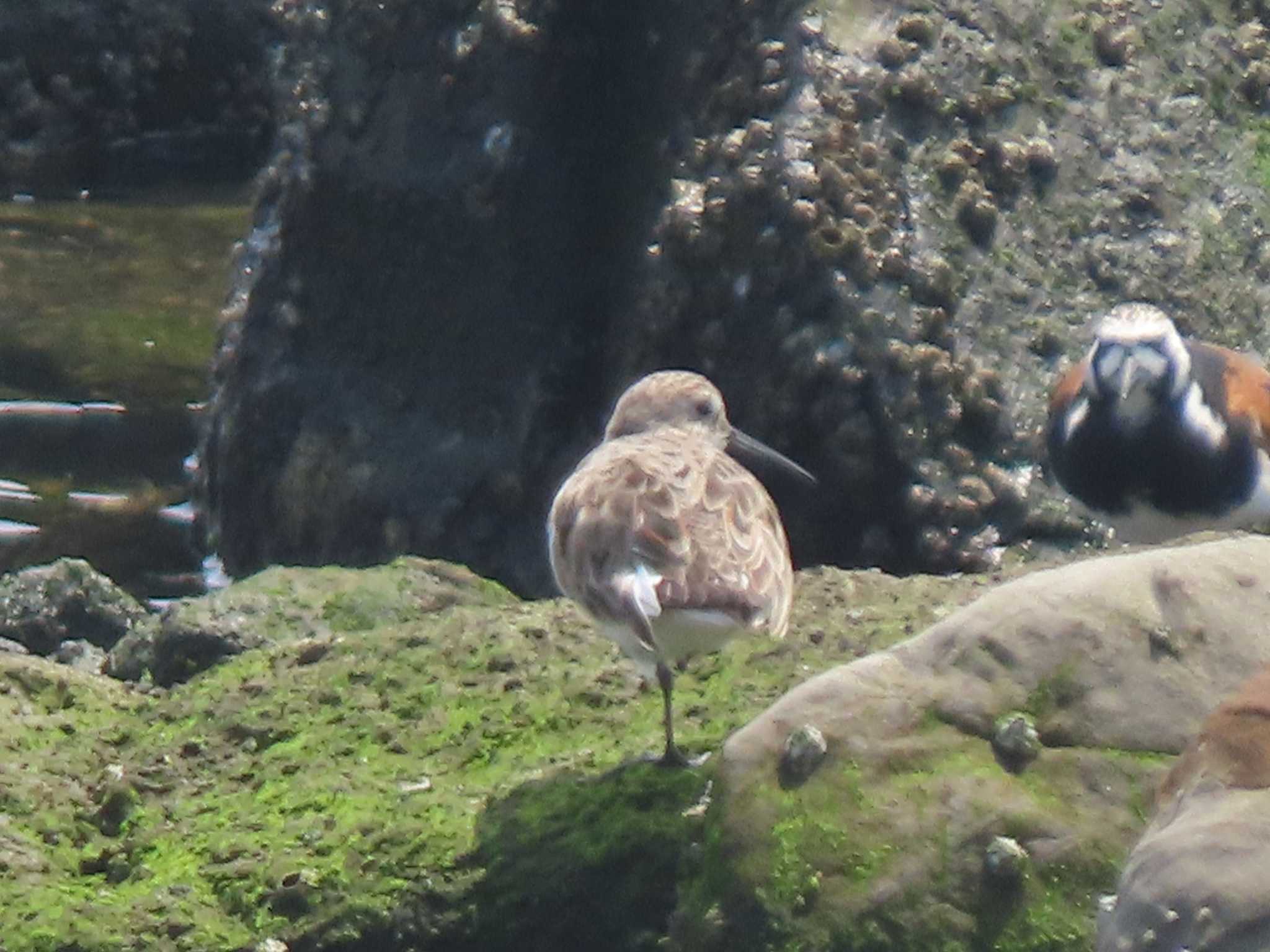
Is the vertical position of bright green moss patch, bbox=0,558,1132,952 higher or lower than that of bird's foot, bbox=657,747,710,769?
lower

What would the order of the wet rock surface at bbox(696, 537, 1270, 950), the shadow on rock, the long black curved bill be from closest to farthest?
the wet rock surface at bbox(696, 537, 1270, 950) < the shadow on rock < the long black curved bill

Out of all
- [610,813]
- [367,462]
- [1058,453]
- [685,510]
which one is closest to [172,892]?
[610,813]

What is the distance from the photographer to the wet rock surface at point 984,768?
10.1ft

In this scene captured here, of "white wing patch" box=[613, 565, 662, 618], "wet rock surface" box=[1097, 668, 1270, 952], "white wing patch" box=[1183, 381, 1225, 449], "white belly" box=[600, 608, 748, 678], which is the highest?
"wet rock surface" box=[1097, 668, 1270, 952]

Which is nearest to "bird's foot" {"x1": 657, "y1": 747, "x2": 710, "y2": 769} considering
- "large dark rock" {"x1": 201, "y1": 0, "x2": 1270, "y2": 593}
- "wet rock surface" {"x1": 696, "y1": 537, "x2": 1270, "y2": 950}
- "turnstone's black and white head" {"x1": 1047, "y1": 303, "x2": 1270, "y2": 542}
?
"wet rock surface" {"x1": 696, "y1": 537, "x2": 1270, "y2": 950}

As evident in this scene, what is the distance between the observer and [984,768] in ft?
10.3

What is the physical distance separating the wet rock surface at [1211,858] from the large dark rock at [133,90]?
10197mm

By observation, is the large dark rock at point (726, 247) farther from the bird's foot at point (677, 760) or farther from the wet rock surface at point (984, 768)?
the wet rock surface at point (984, 768)

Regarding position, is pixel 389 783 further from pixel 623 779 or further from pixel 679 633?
pixel 679 633

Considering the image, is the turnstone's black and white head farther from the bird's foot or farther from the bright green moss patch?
the bird's foot

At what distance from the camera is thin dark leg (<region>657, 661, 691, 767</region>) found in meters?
3.64

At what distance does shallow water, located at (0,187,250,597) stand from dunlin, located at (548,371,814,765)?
3321 millimetres

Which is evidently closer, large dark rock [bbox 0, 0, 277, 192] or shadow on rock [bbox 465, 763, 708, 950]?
shadow on rock [bbox 465, 763, 708, 950]

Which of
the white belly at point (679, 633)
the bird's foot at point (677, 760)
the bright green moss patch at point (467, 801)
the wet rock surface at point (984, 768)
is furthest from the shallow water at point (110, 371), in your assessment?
the wet rock surface at point (984, 768)
